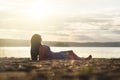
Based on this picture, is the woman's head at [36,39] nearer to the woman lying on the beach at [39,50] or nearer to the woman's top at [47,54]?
the woman lying on the beach at [39,50]

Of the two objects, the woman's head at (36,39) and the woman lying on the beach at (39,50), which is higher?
the woman's head at (36,39)

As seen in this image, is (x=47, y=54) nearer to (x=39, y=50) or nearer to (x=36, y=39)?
(x=39, y=50)

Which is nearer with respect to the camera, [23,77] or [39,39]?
[23,77]

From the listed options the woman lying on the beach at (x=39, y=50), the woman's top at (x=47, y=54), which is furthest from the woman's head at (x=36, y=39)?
the woman's top at (x=47, y=54)

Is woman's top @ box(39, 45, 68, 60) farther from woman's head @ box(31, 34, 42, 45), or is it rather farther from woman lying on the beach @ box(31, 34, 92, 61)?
woman's head @ box(31, 34, 42, 45)

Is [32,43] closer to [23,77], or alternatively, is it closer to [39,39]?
[39,39]

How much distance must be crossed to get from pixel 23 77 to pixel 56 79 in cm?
74

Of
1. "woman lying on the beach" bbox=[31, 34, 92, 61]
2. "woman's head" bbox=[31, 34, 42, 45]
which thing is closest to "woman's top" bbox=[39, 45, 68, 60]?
"woman lying on the beach" bbox=[31, 34, 92, 61]

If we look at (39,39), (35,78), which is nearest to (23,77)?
(35,78)

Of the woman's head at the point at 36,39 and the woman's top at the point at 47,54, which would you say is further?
the woman's top at the point at 47,54

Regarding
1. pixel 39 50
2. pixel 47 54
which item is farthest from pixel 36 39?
pixel 47 54

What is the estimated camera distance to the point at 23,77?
14.1 feet

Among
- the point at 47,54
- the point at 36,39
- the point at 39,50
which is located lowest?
the point at 47,54

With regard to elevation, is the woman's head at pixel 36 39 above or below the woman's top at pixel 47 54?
above
